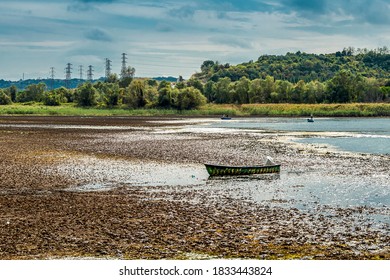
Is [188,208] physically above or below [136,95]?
below

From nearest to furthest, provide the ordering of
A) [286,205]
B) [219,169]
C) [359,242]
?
[359,242]
[286,205]
[219,169]

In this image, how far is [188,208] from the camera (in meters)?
24.7

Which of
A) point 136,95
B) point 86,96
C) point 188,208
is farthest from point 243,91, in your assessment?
point 188,208

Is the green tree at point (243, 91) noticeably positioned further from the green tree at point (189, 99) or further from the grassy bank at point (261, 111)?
the green tree at point (189, 99)

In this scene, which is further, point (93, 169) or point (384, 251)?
point (93, 169)

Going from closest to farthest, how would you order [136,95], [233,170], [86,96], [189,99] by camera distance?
[233,170] < [189,99] < [136,95] < [86,96]

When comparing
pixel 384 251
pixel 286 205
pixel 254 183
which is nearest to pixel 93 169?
pixel 254 183

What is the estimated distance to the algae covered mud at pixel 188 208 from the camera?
17656mm

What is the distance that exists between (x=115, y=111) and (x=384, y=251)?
158 metres

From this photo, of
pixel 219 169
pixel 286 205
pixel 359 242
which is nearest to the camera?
pixel 359 242

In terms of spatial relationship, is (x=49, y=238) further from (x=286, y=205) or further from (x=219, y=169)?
(x=219, y=169)

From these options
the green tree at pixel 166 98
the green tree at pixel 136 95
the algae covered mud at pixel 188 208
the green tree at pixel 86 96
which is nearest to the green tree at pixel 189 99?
the green tree at pixel 166 98

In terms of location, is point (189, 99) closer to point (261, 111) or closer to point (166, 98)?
point (166, 98)
